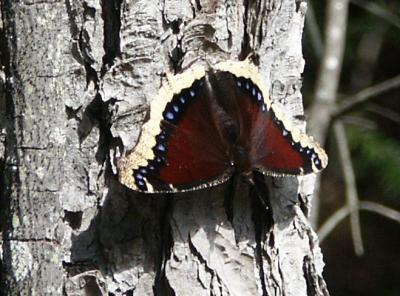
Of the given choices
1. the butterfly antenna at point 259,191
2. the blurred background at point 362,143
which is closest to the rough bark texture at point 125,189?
the butterfly antenna at point 259,191

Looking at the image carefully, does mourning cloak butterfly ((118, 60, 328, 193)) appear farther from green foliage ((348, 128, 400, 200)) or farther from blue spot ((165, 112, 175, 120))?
green foliage ((348, 128, 400, 200))

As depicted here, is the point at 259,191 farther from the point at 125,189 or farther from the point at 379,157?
the point at 379,157

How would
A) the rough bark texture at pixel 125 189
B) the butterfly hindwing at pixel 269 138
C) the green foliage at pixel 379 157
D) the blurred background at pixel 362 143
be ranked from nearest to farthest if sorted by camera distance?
the rough bark texture at pixel 125 189
the butterfly hindwing at pixel 269 138
the blurred background at pixel 362 143
the green foliage at pixel 379 157

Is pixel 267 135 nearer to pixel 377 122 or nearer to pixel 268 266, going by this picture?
pixel 268 266

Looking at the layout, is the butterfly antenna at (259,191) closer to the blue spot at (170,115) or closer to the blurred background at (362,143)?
the blue spot at (170,115)

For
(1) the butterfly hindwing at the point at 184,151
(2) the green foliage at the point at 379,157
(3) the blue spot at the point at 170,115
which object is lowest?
(1) the butterfly hindwing at the point at 184,151

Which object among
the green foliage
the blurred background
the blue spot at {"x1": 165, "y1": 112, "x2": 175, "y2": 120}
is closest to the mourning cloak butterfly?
the blue spot at {"x1": 165, "y1": 112, "x2": 175, "y2": 120}

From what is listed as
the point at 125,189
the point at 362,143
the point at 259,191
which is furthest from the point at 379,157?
the point at 125,189
